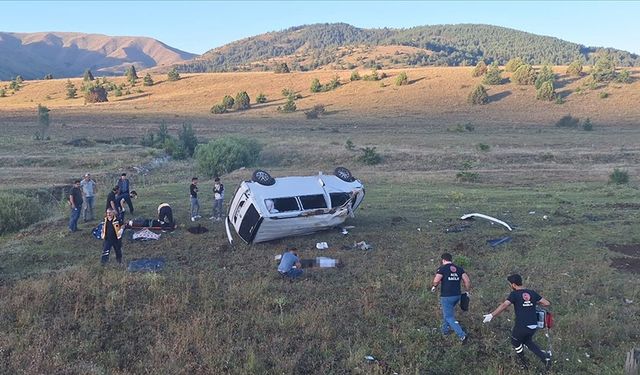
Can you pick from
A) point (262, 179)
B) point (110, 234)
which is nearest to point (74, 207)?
point (110, 234)

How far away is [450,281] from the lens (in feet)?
26.7

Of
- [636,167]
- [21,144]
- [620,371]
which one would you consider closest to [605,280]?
[620,371]

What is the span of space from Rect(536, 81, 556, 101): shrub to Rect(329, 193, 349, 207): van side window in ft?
200

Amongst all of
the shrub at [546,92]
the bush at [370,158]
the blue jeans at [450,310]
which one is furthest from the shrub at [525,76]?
the blue jeans at [450,310]

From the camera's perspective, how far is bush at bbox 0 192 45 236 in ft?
56.1

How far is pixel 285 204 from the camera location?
558 inches

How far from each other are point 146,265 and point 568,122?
176ft

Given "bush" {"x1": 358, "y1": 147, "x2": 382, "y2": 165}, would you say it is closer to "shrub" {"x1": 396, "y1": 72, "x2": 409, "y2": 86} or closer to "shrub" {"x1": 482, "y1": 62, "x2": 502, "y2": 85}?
"shrub" {"x1": 396, "y1": 72, "x2": 409, "y2": 86}

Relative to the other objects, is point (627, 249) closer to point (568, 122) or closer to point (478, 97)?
point (568, 122)

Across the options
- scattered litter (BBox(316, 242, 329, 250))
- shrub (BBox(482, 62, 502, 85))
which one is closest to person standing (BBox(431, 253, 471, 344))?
scattered litter (BBox(316, 242, 329, 250))

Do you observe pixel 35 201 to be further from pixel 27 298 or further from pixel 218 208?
pixel 27 298

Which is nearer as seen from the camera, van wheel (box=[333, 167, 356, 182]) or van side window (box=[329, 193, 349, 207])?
van side window (box=[329, 193, 349, 207])

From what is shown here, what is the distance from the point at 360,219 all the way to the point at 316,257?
173 inches

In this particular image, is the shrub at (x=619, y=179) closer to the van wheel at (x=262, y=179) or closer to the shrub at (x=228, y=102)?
the van wheel at (x=262, y=179)
